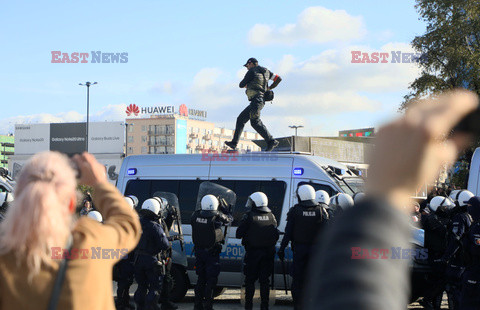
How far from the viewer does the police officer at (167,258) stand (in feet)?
35.5

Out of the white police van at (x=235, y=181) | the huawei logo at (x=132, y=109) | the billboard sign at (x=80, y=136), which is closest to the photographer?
→ the white police van at (x=235, y=181)

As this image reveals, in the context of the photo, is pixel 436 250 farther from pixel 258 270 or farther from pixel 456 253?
pixel 258 270

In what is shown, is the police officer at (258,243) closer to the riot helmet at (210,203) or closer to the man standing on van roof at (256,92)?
the riot helmet at (210,203)

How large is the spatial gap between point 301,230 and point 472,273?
3178 millimetres

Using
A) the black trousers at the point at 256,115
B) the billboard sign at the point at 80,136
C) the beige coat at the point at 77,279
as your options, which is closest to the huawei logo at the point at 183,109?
the billboard sign at the point at 80,136

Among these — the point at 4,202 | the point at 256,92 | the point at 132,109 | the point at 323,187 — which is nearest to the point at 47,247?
the point at 323,187

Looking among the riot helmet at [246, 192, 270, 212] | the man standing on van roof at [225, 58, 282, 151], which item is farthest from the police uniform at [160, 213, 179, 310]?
the man standing on van roof at [225, 58, 282, 151]

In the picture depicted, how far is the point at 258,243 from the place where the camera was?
10805mm

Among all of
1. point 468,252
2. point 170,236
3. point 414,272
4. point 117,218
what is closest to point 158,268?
point 170,236

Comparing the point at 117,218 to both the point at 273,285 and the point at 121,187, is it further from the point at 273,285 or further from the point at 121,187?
the point at 121,187

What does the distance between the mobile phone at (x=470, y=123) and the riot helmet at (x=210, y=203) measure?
9.82 m

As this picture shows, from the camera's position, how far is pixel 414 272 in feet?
35.0

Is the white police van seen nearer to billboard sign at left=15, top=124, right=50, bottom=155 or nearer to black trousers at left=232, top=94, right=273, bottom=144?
black trousers at left=232, top=94, right=273, bottom=144

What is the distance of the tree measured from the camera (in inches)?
1036
